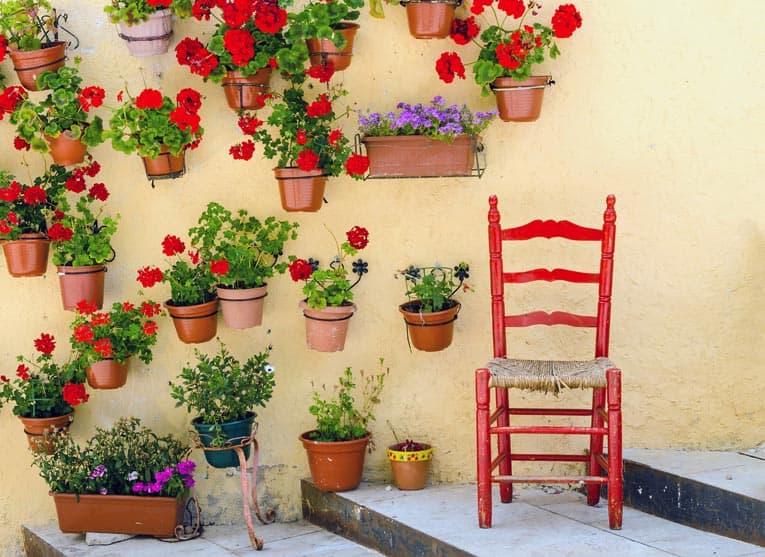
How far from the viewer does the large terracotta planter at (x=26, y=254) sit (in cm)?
419

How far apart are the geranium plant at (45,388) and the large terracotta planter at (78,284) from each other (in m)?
0.17

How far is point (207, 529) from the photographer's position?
4.44 metres

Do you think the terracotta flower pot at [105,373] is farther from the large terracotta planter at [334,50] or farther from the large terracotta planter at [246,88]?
the large terracotta planter at [334,50]

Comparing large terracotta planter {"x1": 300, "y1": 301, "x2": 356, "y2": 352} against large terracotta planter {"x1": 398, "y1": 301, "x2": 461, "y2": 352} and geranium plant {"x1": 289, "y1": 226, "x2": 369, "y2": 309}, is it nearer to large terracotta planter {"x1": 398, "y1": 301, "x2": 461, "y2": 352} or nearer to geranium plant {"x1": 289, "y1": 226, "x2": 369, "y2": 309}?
geranium plant {"x1": 289, "y1": 226, "x2": 369, "y2": 309}

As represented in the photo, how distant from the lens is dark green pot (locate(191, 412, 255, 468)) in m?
4.16

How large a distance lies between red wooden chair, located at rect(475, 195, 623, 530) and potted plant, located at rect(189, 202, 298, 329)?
2.87ft

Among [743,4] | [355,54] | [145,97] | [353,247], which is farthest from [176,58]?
[743,4]

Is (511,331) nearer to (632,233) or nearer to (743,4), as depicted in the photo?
(632,233)

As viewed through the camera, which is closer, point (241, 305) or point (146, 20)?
point (146, 20)

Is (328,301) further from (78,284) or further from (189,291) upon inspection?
(78,284)

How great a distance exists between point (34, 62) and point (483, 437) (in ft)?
7.06

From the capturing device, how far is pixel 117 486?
168 inches

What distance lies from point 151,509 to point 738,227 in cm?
247

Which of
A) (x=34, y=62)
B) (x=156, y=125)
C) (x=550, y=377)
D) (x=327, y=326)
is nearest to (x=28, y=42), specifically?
(x=34, y=62)
